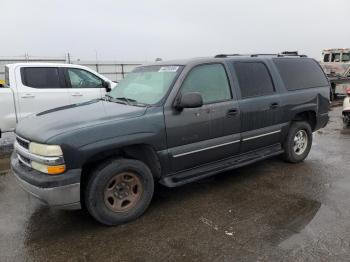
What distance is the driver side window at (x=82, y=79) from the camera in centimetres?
779

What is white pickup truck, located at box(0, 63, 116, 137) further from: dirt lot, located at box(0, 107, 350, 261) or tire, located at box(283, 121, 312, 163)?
tire, located at box(283, 121, 312, 163)

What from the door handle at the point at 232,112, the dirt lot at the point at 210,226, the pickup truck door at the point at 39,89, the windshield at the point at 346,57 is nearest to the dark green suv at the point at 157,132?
the door handle at the point at 232,112

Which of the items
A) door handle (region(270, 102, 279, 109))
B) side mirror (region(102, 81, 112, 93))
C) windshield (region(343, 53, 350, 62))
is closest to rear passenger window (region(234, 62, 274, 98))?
door handle (region(270, 102, 279, 109))

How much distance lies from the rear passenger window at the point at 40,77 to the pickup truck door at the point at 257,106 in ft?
15.1

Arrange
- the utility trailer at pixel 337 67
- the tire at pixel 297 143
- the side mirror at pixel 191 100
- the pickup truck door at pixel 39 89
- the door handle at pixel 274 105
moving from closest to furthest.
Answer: the side mirror at pixel 191 100 → the door handle at pixel 274 105 → the tire at pixel 297 143 → the pickup truck door at pixel 39 89 → the utility trailer at pixel 337 67

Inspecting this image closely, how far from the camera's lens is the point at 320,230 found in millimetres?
3438

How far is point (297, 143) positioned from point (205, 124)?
7.62ft

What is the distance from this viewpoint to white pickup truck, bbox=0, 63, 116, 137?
6.98 metres

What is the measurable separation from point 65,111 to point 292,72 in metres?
3.65

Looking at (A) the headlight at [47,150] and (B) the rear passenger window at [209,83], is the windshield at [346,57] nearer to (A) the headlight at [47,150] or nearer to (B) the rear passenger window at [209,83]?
(B) the rear passenger window at [209,83]

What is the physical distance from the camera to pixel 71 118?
3.65m

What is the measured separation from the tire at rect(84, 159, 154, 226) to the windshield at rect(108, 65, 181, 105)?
0.86 meters

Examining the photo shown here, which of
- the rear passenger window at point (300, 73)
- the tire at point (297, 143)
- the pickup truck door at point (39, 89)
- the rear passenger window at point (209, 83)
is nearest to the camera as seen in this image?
the rear passenger window at point (209, 83)

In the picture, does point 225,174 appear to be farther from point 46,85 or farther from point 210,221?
point 46,85
